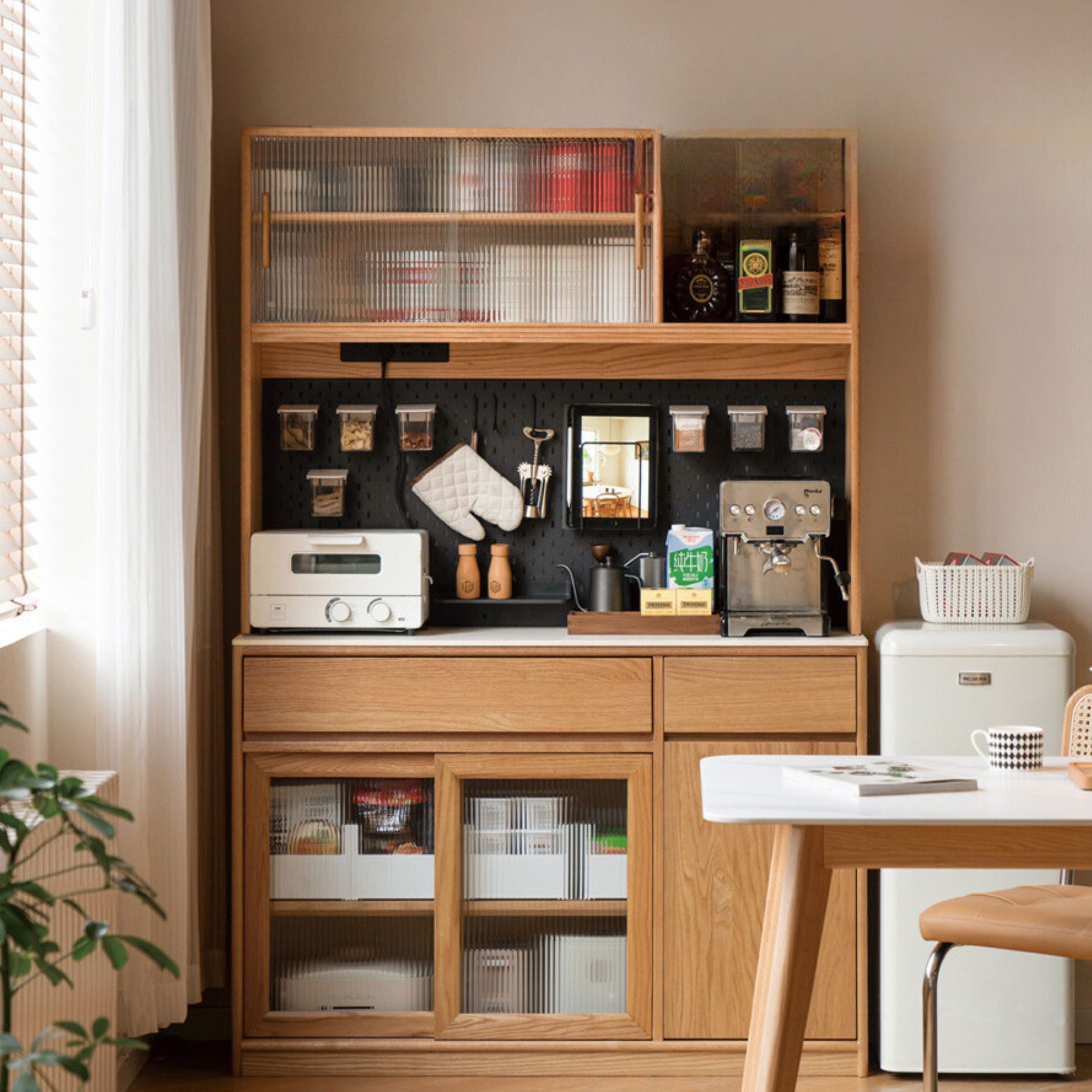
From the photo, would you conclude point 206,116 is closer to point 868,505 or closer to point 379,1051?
point 868,505

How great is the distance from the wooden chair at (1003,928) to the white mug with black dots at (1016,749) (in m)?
0.33

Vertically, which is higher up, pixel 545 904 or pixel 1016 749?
pixel 1016 749

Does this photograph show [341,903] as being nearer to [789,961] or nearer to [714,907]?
[714,907]

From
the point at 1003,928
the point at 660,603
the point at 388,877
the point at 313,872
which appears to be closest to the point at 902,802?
the point at 1003,928

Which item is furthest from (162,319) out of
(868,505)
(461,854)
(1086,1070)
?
(1086,1070)

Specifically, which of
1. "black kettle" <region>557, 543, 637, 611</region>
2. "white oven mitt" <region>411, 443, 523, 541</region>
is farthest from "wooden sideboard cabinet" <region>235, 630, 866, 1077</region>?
"white oven mitt" <region>411, 443, 523, 541</region>

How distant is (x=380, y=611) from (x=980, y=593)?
57.1 inches

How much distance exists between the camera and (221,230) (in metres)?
3.26

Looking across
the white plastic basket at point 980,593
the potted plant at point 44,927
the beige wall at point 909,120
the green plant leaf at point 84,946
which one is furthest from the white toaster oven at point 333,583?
the green plant leaf at point 84,946

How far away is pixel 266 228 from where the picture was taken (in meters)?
2.99

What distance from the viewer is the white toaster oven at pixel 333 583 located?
9.79ft

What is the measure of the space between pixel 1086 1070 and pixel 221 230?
3.01 meters

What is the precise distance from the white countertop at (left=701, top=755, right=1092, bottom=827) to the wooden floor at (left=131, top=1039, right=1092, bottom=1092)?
1.18m

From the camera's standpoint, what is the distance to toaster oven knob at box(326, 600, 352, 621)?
2979mm
